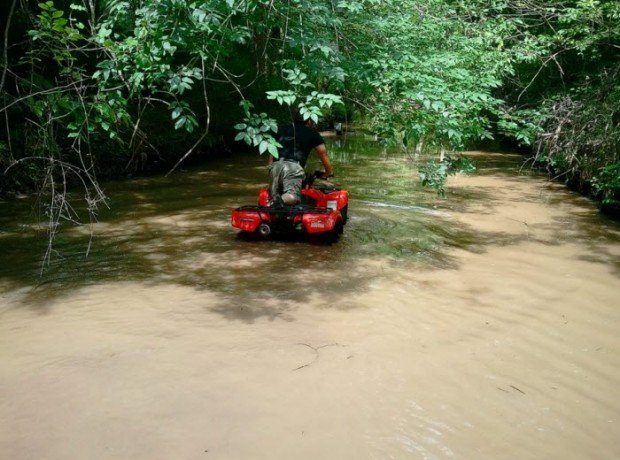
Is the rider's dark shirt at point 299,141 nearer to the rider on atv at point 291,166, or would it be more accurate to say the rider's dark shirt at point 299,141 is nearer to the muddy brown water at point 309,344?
the rider on atv at point 291,166

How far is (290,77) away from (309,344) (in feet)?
6.62

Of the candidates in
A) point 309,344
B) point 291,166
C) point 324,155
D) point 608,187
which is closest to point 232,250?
point 291,166

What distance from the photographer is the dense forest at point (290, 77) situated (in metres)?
3.80

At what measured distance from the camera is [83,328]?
14.0ft

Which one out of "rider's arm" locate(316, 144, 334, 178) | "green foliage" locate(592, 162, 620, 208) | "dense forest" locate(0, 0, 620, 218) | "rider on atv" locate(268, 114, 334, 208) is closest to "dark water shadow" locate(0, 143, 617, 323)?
"green foliage" locate(592, 162, 620, 208)

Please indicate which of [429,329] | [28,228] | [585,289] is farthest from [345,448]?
[28,228]

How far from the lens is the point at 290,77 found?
12.7 feet

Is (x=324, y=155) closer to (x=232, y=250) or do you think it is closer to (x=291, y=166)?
(x=291, y=166)

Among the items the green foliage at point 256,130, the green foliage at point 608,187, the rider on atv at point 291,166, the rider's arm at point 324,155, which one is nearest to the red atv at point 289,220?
the rider on atv at point 291,166

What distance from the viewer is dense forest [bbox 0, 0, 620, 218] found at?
3.80 m

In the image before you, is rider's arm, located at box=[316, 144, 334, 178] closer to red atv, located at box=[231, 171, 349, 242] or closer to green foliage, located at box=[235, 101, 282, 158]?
red atv, located at box=[231, 171, 349, 242]

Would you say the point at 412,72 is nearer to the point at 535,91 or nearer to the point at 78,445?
the point at 78,445

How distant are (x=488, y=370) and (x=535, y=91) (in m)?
10.3

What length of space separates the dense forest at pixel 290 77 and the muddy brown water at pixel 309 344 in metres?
1.04
